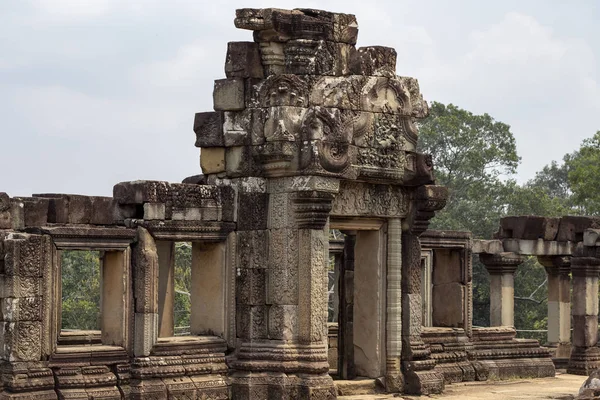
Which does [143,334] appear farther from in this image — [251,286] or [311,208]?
[311,208]

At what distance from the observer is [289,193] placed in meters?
14.5

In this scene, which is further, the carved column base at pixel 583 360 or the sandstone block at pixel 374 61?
the carved column base at pixel 583 360

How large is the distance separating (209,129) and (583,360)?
8.33 meters

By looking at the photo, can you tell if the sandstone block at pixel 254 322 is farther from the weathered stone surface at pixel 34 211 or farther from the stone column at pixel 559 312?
the stone column at pixel 559 312

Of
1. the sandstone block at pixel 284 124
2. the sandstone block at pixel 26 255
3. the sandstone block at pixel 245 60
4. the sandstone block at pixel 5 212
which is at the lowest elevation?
the sandstone block at pixel 26 255

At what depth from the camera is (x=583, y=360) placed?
67.0 ft

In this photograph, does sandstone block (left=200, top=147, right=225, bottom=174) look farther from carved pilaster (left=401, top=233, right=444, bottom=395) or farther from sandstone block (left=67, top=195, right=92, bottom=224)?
carved pilaster (left=401, top=233, right=444, bottom=395)

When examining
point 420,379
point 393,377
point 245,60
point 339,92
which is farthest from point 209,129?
point 420,379

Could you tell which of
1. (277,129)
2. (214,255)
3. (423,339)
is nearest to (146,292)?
(214,255)

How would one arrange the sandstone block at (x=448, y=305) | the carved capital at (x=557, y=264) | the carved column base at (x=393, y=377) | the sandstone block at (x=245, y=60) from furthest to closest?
the carved capital at (x=557, y=264) → the sandstone block at (x=448, y=305) → the carved column base at (x=393, y=377) → the sandstone block at (x=245, y=60)

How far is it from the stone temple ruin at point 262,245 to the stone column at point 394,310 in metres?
0.02

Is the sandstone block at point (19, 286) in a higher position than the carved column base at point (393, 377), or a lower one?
higher

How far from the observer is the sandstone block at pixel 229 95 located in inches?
582

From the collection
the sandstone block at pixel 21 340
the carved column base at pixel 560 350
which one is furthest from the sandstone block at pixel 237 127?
the carved column base at pixel 560 350
